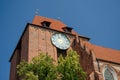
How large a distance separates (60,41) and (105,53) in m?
5.41

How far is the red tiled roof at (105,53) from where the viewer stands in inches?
1284

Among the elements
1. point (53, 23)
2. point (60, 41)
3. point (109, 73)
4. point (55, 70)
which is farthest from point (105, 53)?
point (55, 70)

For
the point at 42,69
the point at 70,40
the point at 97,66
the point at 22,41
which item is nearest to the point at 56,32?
the point at 70,40

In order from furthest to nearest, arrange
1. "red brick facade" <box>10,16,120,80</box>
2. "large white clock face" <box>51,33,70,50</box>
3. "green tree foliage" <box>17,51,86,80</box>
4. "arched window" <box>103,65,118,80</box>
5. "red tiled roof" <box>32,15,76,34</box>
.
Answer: "red tiled roof" <box>32,15,76,34</box> → "large white clock face" <box>51,33,70,50</box> → "arched window" <box>103,65,118,80</box> → "red brick facade" <box>10,16,120,80</box> → "green tree foliage" <box>17,51,86,80</box>

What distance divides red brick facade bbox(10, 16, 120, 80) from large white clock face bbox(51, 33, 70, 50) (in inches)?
15.9

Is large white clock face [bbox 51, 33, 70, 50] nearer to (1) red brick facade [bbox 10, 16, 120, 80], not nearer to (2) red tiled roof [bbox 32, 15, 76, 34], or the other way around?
(1) red brick facade [bbox 10, 16, 120, 80]

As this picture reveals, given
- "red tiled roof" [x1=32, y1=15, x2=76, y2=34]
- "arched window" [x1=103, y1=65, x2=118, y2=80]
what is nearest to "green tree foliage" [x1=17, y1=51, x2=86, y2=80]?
Result: "arched window" [x1=103, y1=65, x2=118, y2=80]

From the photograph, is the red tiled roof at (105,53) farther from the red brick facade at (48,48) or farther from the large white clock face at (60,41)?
the large white clock face at (60,41)

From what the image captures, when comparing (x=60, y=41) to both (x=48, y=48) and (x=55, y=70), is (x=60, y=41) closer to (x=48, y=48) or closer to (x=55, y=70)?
(x=48, y=48)

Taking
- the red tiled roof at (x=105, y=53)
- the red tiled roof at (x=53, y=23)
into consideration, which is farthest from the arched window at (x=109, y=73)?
the red tiled roof at (x=53, y=23)

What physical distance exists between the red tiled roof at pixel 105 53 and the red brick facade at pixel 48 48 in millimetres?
437

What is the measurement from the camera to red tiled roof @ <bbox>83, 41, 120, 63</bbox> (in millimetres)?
32612

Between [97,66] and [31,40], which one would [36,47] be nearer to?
[31,40]

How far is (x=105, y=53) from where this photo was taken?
34.3 m
